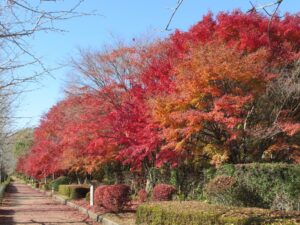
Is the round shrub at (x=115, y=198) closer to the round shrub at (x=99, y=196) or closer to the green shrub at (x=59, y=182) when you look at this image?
the round shrub at (x=99, y=196)

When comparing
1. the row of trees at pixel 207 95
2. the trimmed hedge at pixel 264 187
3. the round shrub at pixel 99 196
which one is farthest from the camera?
the round shrub at pixel 99 196

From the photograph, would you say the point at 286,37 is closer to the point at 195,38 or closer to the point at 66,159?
the point at 195,38

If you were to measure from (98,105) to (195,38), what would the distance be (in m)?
7.21

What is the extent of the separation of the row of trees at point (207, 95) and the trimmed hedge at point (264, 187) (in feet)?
6.16

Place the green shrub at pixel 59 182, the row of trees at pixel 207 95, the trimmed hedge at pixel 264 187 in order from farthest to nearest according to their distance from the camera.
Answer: the green shrub at pixel 59 182 → the row of trees at pixel 207 95 → the trimmed hedge at pixel 264 187

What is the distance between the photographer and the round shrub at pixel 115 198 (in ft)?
57.7

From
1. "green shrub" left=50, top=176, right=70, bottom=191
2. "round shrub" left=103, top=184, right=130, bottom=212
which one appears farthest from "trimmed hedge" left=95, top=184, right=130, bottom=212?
"green shrub" left=50, top=176, right=70, bottom=191

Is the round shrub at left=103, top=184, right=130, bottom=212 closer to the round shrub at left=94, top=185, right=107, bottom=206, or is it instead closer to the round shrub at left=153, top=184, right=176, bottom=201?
the round shrub at left=94, top=185, right=107, bottom=206

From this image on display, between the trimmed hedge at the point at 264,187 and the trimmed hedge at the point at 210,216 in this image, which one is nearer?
the trimmed hedge at the point at 210,216

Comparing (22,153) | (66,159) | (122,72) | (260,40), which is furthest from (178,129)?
(22,153)

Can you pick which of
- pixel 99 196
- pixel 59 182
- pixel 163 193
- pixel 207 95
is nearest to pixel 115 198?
pixel 99 196

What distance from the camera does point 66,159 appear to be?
30.7 meters

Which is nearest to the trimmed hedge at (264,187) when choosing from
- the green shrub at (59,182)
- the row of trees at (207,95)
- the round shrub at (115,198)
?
the row of trees at (207,95)

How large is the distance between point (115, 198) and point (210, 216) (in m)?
7.97
